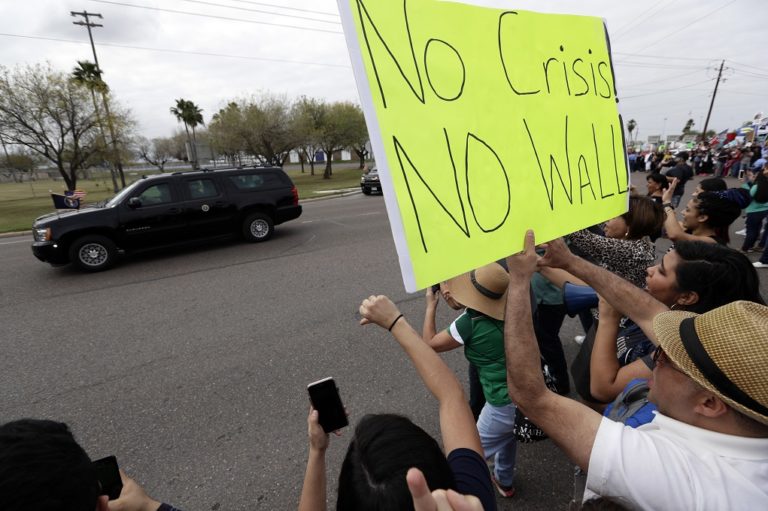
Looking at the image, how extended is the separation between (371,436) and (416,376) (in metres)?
2.25

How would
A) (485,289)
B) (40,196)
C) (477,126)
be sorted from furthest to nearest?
(40,196), (485,289), (477,126)

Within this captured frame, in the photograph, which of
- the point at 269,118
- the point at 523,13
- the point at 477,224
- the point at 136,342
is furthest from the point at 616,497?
the point at 269,118

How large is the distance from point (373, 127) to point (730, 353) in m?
1.00

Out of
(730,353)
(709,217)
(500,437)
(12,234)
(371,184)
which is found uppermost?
(12,234)

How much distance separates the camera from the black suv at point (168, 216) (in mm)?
6434

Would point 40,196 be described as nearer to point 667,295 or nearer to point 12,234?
point 12,234

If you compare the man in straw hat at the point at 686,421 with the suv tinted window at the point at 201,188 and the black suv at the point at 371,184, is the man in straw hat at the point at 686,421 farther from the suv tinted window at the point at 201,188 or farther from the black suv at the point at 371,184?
the black suv at the point at 371,184

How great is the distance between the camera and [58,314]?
4.67 meters

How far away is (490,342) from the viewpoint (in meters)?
1.90

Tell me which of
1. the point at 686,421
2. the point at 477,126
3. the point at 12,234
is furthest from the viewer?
the point at 12,234

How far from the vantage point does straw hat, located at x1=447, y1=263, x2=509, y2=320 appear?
1.80 m

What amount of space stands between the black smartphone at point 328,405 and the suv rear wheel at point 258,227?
25.3 ft

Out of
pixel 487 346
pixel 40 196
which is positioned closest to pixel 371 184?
pixel 487 346

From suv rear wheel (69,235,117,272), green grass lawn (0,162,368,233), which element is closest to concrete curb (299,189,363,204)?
green grass lawn (0,162,368,233)
